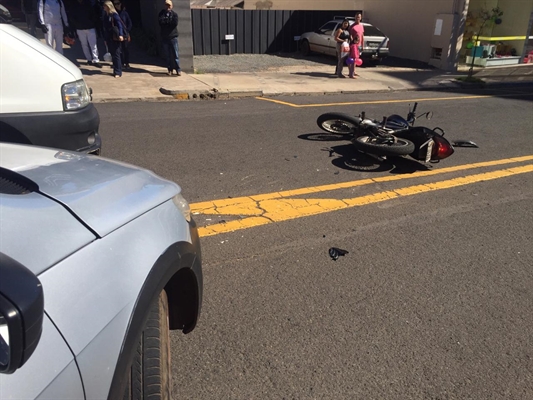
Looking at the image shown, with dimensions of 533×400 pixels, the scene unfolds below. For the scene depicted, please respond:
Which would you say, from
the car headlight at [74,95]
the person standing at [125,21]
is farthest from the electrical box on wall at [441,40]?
the car headlight at [74,95]

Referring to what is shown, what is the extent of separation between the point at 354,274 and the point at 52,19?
11.7 metres

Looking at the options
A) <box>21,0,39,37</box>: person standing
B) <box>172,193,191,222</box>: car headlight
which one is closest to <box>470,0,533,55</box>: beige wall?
<box>21,0,39,37</box>: person standing

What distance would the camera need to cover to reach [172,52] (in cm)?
1319

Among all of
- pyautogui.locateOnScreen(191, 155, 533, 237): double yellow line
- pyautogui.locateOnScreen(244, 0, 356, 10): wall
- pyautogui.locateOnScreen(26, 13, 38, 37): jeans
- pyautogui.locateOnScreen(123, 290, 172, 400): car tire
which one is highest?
pyautogui.locateOnScreen(244, 0, 356, 10): wall

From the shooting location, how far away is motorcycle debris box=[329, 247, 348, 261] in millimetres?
3841

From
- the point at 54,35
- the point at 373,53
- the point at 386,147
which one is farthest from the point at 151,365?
the point at 373,53

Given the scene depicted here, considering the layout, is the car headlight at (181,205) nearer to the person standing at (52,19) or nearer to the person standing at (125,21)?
the person standing at (52,19)

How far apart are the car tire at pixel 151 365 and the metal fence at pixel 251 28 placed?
17179 mm

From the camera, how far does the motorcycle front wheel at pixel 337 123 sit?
263 inches

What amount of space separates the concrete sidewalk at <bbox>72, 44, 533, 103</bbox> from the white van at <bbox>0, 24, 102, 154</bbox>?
6.01 metres

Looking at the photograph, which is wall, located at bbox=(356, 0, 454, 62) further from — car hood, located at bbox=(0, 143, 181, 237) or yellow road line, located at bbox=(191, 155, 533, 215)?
car hood, located at bbox=(0, 143, 181, 237)

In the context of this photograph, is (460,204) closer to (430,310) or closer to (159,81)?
(430,310)

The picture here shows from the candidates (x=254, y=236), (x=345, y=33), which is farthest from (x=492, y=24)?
(x=254, y=236)

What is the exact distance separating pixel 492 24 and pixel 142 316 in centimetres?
2367
